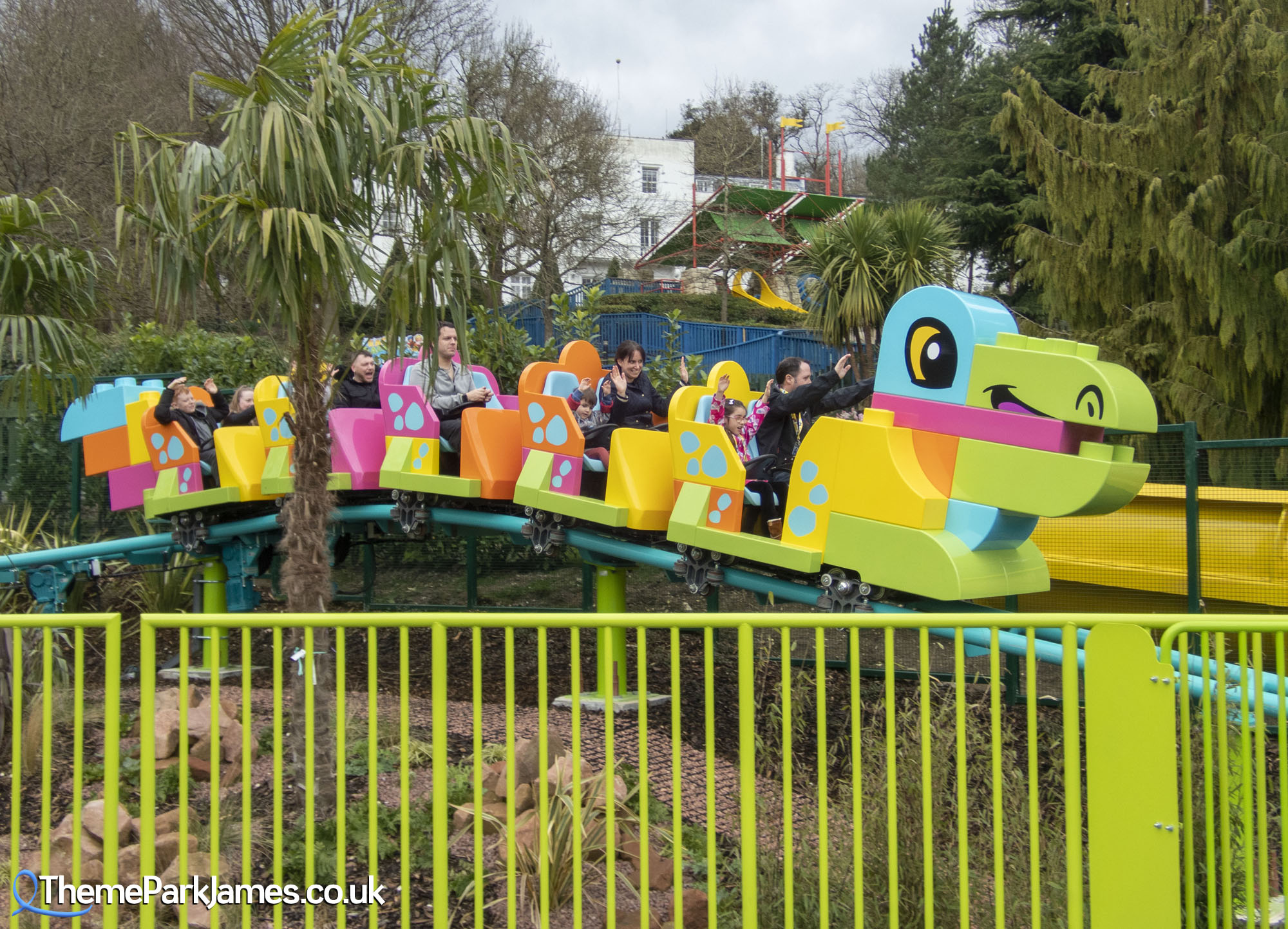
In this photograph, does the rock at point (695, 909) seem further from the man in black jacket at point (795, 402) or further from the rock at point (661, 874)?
the man in black jacket at point (795, 402)

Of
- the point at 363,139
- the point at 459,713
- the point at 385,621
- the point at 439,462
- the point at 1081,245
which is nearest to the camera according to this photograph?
the point at 385,621

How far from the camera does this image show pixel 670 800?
4719 mm

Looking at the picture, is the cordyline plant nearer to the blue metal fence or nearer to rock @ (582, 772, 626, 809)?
rock @ (582, 772, 626, 809)

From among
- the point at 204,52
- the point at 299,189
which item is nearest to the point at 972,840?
the point at 299,189

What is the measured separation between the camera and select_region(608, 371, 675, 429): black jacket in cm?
668

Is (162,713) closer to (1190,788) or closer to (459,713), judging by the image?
(459,713)

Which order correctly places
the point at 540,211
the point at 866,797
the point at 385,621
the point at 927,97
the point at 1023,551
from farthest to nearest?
the point at 927,97 → the point at 540,211 → the point at 1023,551 → the point at 866,797 → the point at 385,621

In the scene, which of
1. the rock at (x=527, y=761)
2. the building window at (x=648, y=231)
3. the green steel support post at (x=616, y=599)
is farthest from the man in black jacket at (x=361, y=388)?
the building window at (x=648, y=231)

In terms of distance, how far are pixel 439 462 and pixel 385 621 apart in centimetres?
426

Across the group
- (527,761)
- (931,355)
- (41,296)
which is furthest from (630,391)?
(41,296)

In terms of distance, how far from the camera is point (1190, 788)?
2775 millimetres

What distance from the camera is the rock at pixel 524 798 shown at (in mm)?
3996

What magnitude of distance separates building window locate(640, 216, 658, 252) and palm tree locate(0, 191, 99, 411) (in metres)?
19.0

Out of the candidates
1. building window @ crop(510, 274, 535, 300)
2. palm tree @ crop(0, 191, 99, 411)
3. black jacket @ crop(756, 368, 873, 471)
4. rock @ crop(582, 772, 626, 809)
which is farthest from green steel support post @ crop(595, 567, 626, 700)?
building window @ crop(510, 274, 535, 300)
